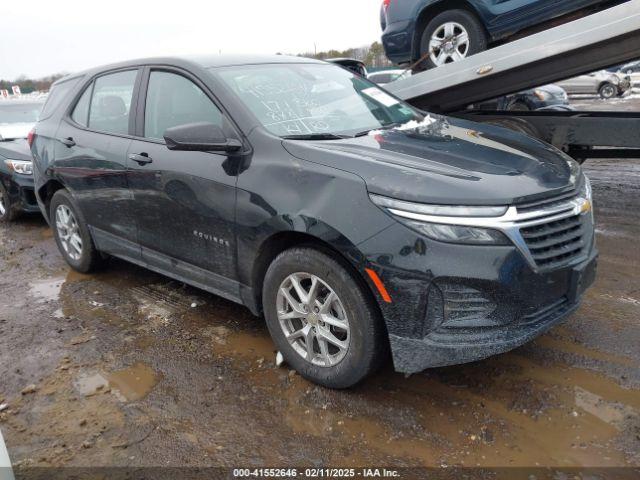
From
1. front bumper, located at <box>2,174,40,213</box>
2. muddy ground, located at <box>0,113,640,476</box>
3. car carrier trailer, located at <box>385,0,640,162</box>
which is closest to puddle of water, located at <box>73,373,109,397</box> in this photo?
muddy ground, located at <box>0,113,640,476</box>

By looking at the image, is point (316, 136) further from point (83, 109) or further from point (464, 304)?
point (83, 109)

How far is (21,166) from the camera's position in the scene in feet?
21.4

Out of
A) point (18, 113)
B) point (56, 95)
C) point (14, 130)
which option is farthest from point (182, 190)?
point (18, 113)

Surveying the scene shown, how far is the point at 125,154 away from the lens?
12.4ft

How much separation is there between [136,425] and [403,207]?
1.76m

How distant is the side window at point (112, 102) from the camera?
391 cm

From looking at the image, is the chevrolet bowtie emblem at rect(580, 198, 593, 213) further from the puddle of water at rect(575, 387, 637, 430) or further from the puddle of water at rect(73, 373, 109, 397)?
the puddle of water at rect(73, 373, 109, 397)

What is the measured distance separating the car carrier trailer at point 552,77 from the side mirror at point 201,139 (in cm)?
305

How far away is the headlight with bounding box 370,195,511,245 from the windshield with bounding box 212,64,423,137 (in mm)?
938

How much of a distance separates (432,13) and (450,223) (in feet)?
15.9

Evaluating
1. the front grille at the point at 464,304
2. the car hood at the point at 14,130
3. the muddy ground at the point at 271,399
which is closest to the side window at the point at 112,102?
the muddy ground at the point at 271,399

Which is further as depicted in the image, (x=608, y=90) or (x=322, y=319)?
(x=608, y=90)

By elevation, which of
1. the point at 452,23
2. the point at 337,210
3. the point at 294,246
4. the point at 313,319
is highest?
the point at 452,23

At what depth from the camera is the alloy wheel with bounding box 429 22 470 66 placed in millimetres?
6066
